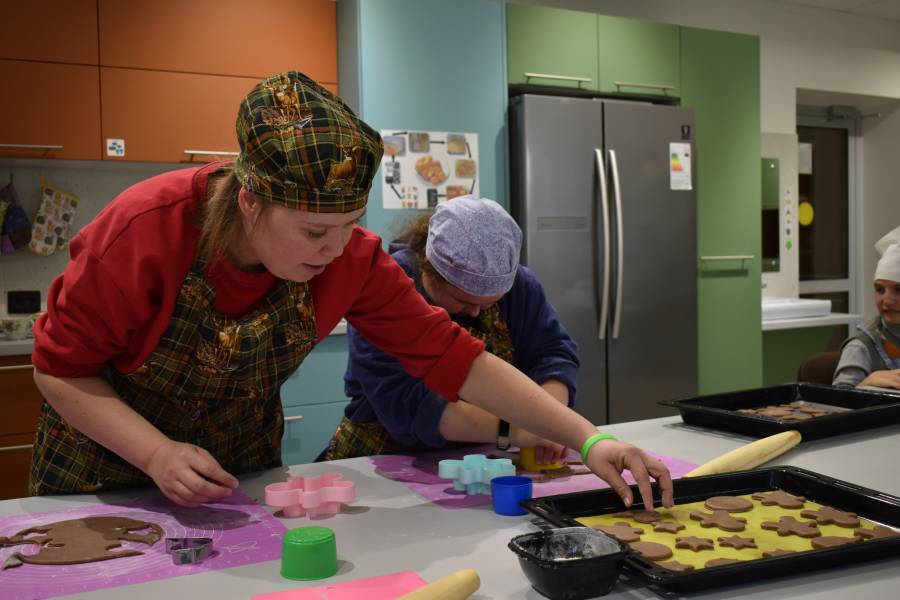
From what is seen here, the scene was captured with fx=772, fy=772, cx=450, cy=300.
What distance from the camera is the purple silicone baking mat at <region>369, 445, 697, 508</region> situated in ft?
4.14

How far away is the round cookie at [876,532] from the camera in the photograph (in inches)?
38.6

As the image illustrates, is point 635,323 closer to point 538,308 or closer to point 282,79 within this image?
point 538,308

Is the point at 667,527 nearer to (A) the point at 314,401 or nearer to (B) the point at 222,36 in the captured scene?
(A) the point at 314,401

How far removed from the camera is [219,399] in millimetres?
1280

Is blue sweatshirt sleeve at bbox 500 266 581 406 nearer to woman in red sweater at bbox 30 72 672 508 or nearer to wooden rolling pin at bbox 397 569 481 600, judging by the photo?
woman in red sweater at bbox 30 72 672 508

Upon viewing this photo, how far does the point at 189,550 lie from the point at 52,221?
8.76ft

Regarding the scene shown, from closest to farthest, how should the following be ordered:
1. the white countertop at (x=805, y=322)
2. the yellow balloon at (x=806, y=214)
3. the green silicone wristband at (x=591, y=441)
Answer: the green silicone wristband at (x=591, y=441) → the white countertop at (x=805, y=322) → the yellow balloon at (x=806, y=214)

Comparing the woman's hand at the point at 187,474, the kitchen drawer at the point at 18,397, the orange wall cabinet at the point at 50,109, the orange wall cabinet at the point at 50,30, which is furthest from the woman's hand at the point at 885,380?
the orange wall cabinet at the point at 50,30

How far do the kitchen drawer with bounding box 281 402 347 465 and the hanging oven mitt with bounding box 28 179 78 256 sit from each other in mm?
1230

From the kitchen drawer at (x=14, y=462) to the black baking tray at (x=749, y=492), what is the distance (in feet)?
7.35

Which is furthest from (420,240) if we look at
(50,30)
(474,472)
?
(50,30)

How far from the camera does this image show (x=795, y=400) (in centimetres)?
198

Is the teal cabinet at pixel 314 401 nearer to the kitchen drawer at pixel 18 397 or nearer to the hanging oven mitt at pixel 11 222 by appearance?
the kitchen drawer at pixel 18 397

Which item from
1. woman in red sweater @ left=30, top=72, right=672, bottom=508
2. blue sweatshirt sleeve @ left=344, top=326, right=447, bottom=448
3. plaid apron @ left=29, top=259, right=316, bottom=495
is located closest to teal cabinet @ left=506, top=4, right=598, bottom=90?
blue sweatshirt sleeve @ left=344, top=326, right=447, bottom=448
